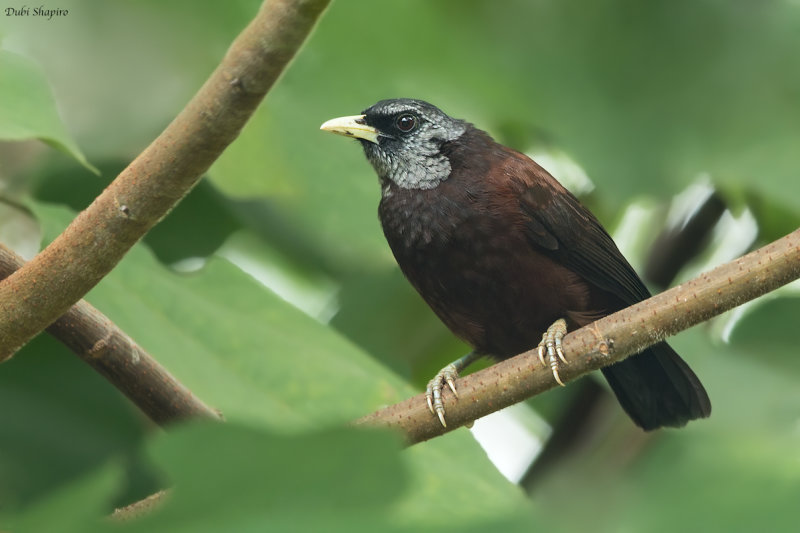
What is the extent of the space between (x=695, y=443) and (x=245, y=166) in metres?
2.35

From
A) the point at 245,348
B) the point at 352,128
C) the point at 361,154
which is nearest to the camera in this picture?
the point at 245,348

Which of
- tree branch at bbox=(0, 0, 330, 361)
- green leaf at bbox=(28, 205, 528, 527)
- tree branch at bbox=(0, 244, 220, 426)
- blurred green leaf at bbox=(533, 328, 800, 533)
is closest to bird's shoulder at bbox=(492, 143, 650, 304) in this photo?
green leaf at bbox=(28, 205, 528, 527)

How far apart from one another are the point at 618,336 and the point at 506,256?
127 cm

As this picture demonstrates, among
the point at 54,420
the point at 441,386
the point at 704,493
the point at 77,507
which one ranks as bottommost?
the point at 54,420

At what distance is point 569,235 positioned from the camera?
377 cm

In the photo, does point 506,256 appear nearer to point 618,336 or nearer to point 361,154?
point 361,154

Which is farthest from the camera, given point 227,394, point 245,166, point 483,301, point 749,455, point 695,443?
point 483,301

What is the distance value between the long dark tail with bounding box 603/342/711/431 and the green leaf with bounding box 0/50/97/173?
7.96ft

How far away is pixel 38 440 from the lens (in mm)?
2670

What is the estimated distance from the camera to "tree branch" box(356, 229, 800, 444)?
89.1 inches

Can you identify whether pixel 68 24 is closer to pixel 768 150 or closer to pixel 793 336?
pixel 768 150

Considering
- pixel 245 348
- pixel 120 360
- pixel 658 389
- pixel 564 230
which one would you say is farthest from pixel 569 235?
pixel 120 360

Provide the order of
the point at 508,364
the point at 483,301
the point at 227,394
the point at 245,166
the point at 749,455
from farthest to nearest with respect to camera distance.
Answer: the point at 483,301 → the point at 245,166 → the point at 227,394 → the point at 508,364 → the point at 749,455

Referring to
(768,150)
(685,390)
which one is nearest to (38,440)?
(685,390)
